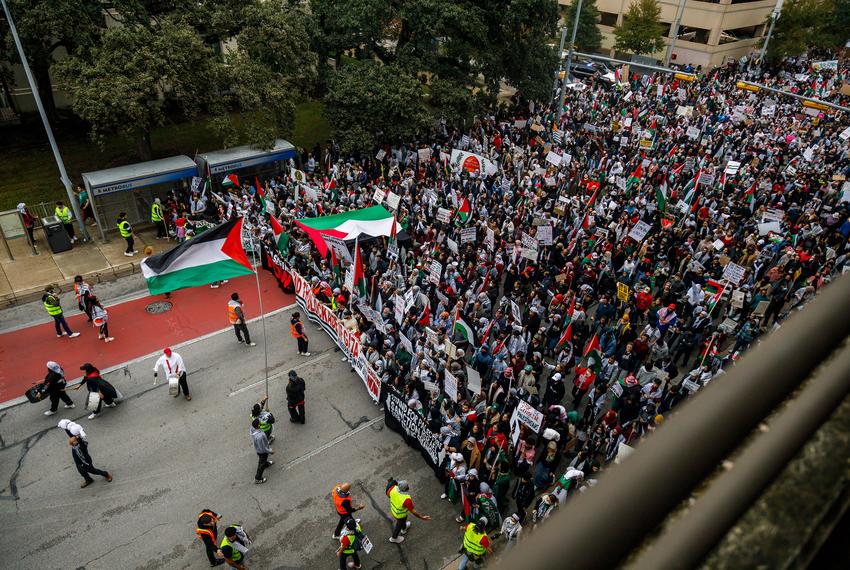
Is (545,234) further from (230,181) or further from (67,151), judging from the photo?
(67,151)

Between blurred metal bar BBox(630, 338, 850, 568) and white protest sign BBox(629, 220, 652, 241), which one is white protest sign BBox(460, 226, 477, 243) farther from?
blurred metal bar BBox(630, 338, 850, 568)

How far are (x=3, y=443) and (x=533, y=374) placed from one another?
11.5m

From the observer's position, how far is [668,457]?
1126 millimetres

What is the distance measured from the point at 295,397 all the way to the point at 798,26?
5552cm

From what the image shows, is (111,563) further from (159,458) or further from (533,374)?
(533,374)

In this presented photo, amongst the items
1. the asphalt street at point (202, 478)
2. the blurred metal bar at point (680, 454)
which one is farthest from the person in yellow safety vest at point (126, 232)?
the blurred metal bar at point (680, 454)

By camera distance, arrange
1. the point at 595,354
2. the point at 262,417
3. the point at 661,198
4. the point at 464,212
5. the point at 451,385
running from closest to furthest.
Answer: the point at 262,417, the point at 451,385, the point at 595,354, the point at 464,212, the point at 661,198

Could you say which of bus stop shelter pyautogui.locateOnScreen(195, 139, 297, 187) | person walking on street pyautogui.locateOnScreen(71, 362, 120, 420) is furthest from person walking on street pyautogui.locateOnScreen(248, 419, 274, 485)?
bus stop shelter pyautogui.locateOnScreen(195, 139, 297, 187)

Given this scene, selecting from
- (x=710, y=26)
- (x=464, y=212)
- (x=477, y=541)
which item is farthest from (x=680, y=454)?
(x=710, y=26)

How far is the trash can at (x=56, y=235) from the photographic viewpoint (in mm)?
18844

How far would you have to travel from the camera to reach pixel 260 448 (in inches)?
430

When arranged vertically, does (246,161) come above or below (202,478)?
above

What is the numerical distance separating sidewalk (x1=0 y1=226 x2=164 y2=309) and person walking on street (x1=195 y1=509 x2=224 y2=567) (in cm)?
1187

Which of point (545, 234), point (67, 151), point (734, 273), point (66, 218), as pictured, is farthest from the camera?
point (67, 151)
